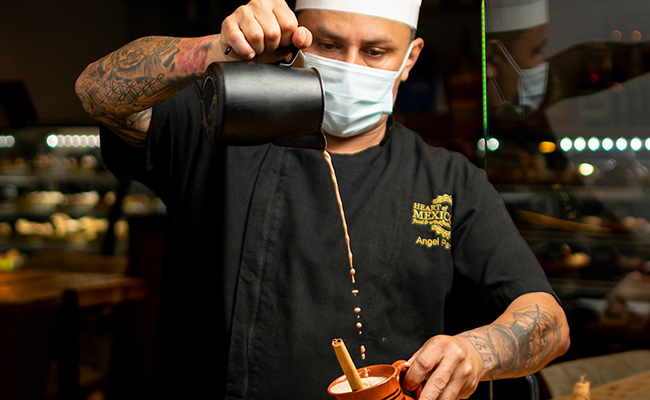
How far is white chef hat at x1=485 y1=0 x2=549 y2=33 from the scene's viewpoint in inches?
44.9

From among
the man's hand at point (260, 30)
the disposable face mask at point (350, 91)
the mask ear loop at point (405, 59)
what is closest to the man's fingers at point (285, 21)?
the man's hand at point (260, 30)

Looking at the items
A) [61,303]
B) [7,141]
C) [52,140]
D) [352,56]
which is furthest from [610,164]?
[7,141]

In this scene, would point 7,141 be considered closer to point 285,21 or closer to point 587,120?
point 285,21

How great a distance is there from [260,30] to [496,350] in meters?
0.74

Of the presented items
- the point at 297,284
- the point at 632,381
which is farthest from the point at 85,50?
the point at 632,381

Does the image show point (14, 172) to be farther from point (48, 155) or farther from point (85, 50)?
point (85, 50)

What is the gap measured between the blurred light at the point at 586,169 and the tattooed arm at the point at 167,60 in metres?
0.69

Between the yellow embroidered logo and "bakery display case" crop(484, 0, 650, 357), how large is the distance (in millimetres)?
137

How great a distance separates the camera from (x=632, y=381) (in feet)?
3.45

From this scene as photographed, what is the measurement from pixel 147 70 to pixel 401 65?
60 cm

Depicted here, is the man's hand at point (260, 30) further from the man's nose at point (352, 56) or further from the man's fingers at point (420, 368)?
the man's fingers at point (420, 368)

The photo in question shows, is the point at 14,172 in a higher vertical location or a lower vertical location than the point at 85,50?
lower

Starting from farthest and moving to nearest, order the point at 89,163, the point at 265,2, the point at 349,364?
the point at 89,163, the point at 265,2, the point at 349,364

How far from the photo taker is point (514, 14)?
1152 millimetres
